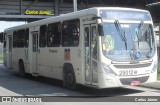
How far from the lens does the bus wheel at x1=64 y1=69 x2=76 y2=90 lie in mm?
14648

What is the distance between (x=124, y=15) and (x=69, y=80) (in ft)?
11.4

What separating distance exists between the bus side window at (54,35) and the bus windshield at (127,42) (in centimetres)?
347

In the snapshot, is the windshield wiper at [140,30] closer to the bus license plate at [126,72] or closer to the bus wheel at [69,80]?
the bus license plate at [126,72]

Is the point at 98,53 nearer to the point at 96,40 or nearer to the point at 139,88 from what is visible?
the point at 96,40

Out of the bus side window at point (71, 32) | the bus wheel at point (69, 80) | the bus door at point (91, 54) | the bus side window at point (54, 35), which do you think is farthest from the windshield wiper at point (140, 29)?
the bus side window at point (54, 35)

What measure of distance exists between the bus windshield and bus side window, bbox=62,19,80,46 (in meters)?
1.63

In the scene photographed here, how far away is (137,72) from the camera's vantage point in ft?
42.5

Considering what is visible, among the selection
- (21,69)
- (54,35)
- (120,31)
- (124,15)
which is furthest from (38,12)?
(120,31)

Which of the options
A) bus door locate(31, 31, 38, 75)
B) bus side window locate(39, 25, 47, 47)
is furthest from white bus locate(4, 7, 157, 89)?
bus door locate(31, 31, 38, 75)

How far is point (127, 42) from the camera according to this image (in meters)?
13.0

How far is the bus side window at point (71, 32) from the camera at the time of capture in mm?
14223

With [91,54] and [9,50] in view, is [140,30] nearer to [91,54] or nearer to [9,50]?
[91,54]

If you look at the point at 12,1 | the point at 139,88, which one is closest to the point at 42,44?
the point at 139,88

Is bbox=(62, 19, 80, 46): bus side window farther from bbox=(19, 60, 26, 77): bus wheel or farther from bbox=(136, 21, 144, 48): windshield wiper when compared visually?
Result: bbox=(19, 60, 26, 77): bus wheel
